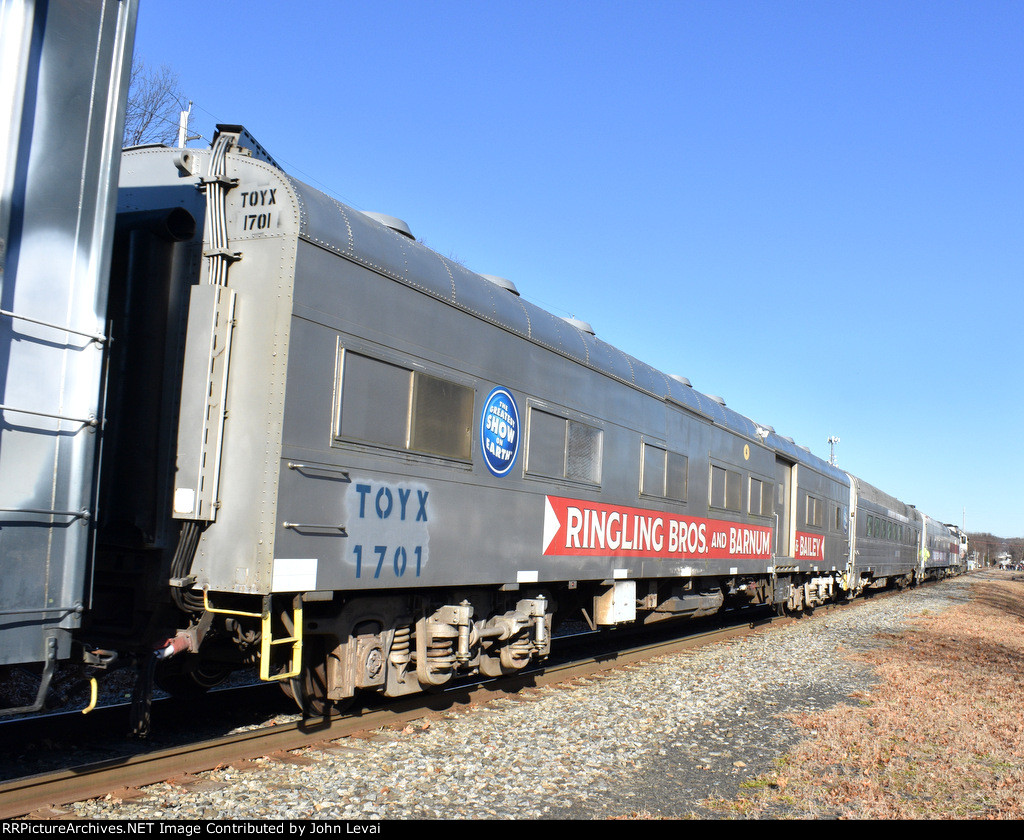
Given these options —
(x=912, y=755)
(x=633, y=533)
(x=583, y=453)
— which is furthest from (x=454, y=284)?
(x=912, y=755)

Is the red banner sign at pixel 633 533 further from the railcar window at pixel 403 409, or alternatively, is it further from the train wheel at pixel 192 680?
the train wheel at pixel 192 680

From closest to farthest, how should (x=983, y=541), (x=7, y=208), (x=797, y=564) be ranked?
(x=7, y=208)
(x=797, y=564)
(x=983, y=541)

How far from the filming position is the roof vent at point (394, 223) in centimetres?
690

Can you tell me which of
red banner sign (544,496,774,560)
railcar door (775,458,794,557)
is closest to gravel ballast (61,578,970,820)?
red banner sign (544,496,774,560)

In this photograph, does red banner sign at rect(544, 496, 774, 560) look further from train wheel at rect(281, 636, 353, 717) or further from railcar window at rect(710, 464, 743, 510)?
train wheel at rect(281, 636, 353, 717)

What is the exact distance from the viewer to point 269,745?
5.64 metres

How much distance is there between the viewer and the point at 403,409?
20.5ft

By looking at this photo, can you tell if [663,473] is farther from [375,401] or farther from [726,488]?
[375,401]

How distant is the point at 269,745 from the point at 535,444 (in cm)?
366

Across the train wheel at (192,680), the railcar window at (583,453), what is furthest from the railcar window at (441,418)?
the train wheel at (192,680)

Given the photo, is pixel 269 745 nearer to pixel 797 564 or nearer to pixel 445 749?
pixel 445 749

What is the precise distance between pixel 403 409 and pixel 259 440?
1.36m

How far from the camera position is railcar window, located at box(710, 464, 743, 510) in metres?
12.8

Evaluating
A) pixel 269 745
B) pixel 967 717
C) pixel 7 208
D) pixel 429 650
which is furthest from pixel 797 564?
pixel 7 208
